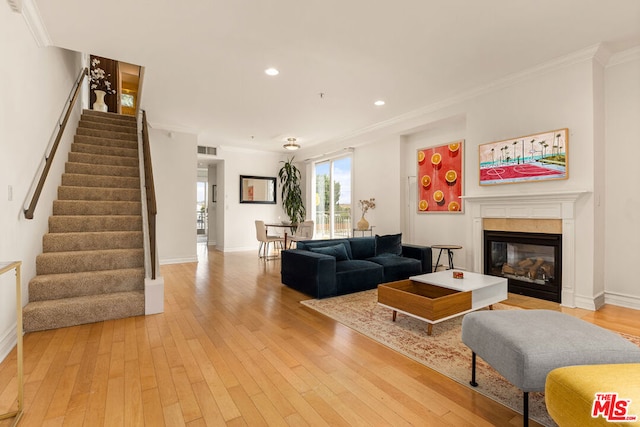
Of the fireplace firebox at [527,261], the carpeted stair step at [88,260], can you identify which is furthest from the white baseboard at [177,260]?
the fireplace firebox at [527,261]

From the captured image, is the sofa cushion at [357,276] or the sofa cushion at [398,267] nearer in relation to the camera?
the sofa cushion at [357,276]

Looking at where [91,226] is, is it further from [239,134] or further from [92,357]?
[239,134]

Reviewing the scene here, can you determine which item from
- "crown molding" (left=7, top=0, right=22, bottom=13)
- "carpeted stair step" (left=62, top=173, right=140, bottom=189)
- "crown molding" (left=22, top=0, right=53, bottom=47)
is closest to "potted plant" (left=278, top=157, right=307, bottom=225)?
"carpeted stair step" (left=62, top=173, right=140, bottom=189)

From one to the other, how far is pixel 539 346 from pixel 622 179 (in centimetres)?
338

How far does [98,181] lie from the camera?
15.0 ft

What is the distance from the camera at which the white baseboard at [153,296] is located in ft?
10.9

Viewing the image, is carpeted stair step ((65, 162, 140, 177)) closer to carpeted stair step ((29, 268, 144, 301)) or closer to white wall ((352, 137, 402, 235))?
carpeted stair step ((29, 268, 144, 301))

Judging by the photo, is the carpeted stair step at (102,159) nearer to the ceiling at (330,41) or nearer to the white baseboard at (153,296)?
the ceiling at (330,41)

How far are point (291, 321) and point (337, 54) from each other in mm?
3004

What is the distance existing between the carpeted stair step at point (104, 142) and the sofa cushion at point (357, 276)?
431cm

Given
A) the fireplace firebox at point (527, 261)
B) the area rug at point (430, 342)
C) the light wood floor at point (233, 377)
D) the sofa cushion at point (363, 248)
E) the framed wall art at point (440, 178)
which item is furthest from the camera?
the framed wall art at point (440, 178)

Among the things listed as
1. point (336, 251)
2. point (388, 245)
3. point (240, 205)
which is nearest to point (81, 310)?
point (336, 251)

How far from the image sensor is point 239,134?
287 inches

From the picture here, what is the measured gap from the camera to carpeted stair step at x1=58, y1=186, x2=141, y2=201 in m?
4.16
